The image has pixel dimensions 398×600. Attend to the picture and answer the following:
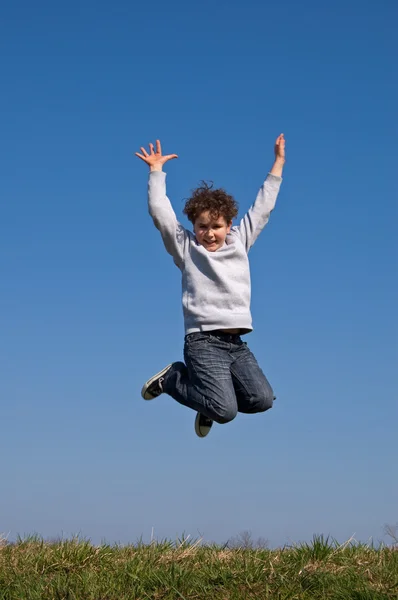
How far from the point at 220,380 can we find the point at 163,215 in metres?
1.77

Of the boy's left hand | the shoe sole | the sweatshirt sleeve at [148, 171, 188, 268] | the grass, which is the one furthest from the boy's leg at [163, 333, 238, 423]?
the boy's left hand

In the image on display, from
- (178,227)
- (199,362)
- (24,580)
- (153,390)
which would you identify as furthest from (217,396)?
(24,580)

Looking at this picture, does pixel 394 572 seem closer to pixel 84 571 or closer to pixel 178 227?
pixel 84 571

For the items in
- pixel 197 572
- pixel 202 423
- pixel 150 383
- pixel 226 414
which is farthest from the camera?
pixel 150 383

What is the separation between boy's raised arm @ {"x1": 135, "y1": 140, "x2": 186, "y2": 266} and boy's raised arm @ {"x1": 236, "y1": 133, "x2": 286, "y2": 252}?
0.70 metres

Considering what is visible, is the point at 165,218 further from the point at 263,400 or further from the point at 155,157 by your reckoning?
the point at 263,400

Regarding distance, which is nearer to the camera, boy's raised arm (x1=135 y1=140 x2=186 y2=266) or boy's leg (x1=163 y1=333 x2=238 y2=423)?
boy's leg (x1=163 y1=333 x2=238 y2=423)

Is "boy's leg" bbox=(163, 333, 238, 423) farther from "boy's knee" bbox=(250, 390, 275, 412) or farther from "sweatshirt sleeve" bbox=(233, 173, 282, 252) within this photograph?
"sweatshirt sleeve" bbox=(233, 173, 282, 252)

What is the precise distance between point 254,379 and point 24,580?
9.32 ft

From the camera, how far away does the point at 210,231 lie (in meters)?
7.75

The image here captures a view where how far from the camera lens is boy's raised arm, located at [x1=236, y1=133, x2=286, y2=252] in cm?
812

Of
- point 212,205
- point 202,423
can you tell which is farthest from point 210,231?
point 202,423

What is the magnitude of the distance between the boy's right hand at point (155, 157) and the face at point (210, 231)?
2.37ft

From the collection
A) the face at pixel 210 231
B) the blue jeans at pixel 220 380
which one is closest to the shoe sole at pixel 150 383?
the blue jeans at pixel 220 380
